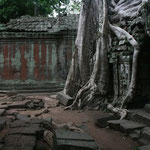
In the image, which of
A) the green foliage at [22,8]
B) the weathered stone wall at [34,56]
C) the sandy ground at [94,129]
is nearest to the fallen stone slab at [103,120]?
the sandy ground at [94,129]

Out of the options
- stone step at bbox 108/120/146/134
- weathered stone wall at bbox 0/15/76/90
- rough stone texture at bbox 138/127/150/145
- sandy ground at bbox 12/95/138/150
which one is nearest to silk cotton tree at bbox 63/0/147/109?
Result: sandy ground at bbox 12/95/138/150

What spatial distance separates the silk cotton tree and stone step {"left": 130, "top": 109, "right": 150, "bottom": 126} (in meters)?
0.38

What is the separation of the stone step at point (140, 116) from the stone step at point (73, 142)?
5.29 feet

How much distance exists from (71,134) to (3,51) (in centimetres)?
759

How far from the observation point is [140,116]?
4.82 meters

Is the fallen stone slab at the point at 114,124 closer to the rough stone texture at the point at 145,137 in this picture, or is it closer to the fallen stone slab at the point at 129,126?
the fallen stone slab at the point at 129,126

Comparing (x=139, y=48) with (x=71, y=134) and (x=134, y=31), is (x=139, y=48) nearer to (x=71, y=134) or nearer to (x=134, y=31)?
(x=134, y=31)

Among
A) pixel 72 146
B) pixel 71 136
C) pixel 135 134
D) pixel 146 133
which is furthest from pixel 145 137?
pixel 72 146

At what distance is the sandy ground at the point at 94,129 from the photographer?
389cm

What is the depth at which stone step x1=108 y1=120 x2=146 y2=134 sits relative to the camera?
4.37 m

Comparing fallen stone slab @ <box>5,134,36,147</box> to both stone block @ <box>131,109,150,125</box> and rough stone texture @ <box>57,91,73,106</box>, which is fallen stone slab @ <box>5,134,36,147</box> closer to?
stone block @ <box>131,109,150,125</box>

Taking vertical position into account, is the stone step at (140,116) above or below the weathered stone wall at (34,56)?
below

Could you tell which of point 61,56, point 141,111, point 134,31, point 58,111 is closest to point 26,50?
point 61,56

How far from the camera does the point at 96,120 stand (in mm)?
5320
